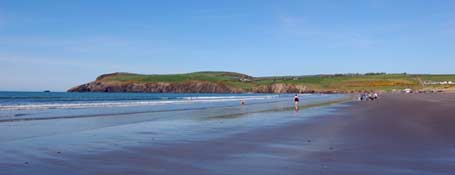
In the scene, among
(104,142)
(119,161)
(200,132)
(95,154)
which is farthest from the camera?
(200,132)

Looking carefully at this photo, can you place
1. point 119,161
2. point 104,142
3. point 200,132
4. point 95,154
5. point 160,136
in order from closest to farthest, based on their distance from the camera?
point 119,161 → point 95,154 → point 104,142 → point 160,136 → point 200,132

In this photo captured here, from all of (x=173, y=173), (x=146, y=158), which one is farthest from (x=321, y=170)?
(x=146, y=158)

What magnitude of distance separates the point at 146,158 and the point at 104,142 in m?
4.04

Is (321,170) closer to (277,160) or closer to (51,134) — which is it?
(277,160)

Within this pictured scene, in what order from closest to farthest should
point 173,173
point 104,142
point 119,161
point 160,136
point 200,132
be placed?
point 173,173
point 119,161
point 104,142
point 160,136
point 200,132

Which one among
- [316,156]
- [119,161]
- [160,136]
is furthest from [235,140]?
[119,161]

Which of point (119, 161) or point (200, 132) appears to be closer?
point (119, 161)

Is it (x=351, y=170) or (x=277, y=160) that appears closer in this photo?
(x=351, y=170)

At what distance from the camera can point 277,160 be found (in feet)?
38.2

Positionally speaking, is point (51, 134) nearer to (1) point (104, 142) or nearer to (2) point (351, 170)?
(1) point (104, 142)

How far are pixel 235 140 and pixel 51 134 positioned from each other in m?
6.90

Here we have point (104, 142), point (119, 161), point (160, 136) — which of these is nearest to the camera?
point (119, 161)

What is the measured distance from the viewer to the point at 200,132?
→ 19.6 meters

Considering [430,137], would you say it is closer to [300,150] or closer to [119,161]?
[300,150]
